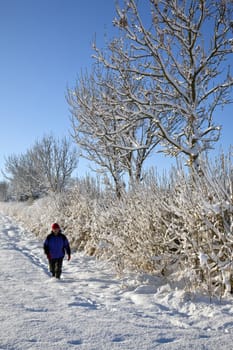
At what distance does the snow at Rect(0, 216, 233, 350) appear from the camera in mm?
2977

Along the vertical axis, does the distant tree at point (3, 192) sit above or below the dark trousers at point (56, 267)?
above

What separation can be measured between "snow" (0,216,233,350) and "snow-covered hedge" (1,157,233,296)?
1.09ft

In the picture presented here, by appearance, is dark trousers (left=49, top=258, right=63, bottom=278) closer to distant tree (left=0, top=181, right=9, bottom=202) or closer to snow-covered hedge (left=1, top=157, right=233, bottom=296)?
snow-covered hedge (left=1, top=157, right=233, bottom=296)

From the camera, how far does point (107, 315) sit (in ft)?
12.6

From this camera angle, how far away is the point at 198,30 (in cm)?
716

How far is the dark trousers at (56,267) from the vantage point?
250 inches

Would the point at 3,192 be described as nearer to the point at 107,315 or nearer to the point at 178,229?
the point at 178,229

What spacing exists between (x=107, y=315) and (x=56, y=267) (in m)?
2.79

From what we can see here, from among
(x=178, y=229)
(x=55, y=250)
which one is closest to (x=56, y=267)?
(x=55, y=250)

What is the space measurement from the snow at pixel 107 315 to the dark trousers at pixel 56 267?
15cm

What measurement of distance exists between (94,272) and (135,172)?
5.69 m

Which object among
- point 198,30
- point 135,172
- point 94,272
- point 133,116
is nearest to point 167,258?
point 94,272

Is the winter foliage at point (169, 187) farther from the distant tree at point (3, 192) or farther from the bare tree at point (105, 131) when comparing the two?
the distant tree at point (3, 192)

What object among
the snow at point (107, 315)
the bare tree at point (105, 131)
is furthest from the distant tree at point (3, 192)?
the snow at point (107, 315)
